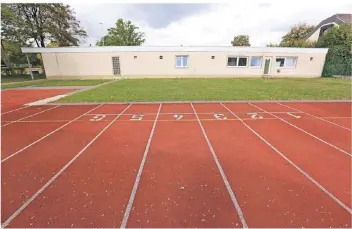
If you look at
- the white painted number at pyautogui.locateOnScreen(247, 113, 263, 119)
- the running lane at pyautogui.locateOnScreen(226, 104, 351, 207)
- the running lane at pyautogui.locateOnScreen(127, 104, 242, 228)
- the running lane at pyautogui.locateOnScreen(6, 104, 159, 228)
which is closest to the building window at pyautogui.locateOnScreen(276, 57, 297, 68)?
the white painted number at pyautogui.locateOnScreen(247, 113, 263, 119)

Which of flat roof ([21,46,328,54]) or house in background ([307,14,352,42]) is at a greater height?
house in background ([307,14,352,42])

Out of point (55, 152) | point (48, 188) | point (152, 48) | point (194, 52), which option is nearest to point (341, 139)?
point (48, 188)

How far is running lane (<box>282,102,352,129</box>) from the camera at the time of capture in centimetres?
760

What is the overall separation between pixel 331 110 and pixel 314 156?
624 centimetres

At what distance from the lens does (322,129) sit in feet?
21.6

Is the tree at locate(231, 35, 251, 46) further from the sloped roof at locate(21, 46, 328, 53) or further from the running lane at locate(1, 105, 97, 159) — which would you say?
the running lane at locate(1, 105, 97, 159)

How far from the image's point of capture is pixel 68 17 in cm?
3266

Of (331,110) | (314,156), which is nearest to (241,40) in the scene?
(331,110)

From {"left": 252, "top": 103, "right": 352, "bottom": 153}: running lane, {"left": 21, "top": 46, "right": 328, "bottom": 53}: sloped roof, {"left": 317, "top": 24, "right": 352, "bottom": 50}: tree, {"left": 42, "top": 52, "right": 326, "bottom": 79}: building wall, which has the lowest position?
{"left": 252, "top": 103, "right": 352, "bottom": 153}: running lane

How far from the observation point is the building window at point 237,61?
23617mm

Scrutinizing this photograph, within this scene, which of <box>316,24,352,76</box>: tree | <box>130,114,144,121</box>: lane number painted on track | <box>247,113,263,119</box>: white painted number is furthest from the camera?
<box>316,24,352,76</box>: tree

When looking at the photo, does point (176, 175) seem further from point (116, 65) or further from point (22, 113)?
point (116, 65)

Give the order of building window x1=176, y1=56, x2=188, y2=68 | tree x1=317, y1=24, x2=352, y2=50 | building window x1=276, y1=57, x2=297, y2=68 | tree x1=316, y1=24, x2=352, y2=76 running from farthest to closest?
tree x1=317, y1=24, x2=352, y2=50
tree x1=316, y1=24, x2=352, y2=76
building window x1=276, y1=57, x2=297, y2=68
building window x1=176, y1=56, x2=188, y2=68

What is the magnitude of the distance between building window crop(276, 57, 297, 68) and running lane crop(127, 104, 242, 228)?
940 inches
